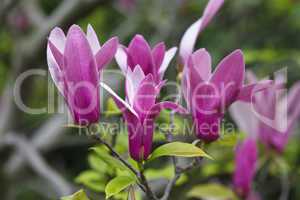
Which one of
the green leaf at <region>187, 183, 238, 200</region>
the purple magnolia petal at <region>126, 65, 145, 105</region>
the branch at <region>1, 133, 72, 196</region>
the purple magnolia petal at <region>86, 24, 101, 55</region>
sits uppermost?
the purple magnolia petal at <region>86, 24, 101, 55</region>

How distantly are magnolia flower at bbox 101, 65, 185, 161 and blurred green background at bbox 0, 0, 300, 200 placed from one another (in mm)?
633

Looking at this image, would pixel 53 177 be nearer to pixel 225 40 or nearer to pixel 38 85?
pixel 225 40

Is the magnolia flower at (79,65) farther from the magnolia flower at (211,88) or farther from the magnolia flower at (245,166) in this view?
the magnolia flower at (245,166)

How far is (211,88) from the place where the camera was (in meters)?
0.83

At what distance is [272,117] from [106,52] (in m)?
0.58

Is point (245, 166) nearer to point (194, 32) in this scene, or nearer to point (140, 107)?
point (194, 32)

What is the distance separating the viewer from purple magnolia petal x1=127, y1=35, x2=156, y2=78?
85 centimetres

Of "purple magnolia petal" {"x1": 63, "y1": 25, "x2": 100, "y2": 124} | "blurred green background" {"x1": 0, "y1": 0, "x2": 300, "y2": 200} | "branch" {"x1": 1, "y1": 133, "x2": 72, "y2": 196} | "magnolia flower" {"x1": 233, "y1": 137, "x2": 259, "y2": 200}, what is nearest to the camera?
"purple magnolia petal" {"x1": 63, "y1": 25, "x2": 100, "y2": 124}

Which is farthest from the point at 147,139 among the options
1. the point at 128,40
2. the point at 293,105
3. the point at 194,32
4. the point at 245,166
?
the point at 128,40

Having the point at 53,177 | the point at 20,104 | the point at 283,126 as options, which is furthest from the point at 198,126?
the point at 20,104

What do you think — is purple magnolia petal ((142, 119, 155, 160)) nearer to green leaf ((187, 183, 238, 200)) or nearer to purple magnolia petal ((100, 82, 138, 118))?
purple magnolia petal ((100, 82, 138, 118))

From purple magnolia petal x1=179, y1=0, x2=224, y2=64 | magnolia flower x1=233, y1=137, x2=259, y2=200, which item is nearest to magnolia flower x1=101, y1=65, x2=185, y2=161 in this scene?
purple magnolia petal x1=179, y1=0, x2=224, y2=64

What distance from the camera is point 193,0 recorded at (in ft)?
8.21

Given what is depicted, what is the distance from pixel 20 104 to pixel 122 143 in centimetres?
89
